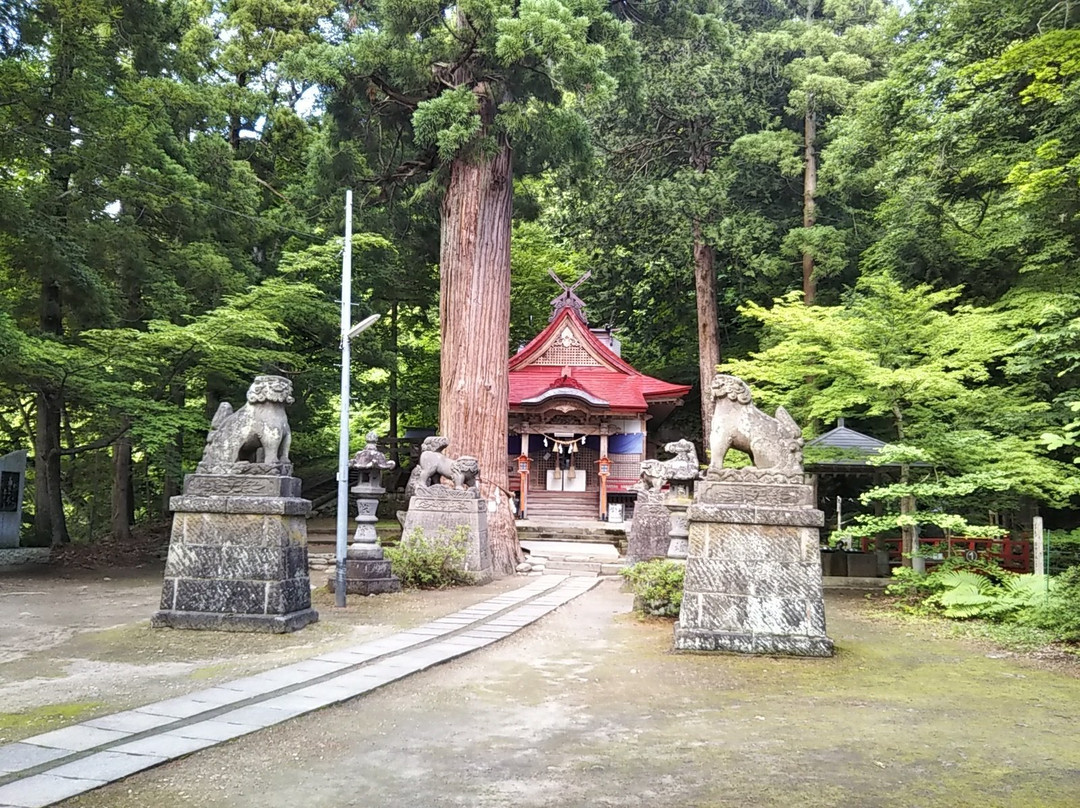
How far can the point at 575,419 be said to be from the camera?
23250mm

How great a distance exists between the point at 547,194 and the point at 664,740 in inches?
696

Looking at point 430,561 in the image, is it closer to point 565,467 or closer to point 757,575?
point 757,575

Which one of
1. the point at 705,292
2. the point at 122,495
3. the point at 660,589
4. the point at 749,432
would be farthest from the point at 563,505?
the point at 749,432

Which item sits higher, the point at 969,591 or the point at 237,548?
the point at 237,548

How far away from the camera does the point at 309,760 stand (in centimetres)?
378

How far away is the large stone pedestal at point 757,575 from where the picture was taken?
21.5 ft

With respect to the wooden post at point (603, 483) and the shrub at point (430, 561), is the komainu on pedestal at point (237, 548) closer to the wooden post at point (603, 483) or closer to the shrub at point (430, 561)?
the shrub at point (430, 561)

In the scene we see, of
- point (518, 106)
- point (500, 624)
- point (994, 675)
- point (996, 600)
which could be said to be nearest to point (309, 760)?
point (500, 624)

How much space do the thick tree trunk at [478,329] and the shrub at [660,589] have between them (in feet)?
14.2

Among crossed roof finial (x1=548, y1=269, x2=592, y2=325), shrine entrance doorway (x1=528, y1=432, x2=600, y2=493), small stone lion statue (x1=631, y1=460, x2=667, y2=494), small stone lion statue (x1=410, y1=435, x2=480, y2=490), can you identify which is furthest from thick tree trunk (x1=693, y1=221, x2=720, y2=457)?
small stone lion statue (x1=410, y1=435, x2=480, y2=490)

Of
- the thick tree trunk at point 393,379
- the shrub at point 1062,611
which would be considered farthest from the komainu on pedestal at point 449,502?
the thick tree trunk at point 393,379

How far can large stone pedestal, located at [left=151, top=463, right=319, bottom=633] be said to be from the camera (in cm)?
717

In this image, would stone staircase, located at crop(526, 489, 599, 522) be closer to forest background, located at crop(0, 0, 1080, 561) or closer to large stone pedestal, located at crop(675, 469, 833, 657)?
forest background, located at crop(0, 0, 1080, 561)

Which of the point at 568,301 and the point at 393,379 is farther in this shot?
the point at 568,301
